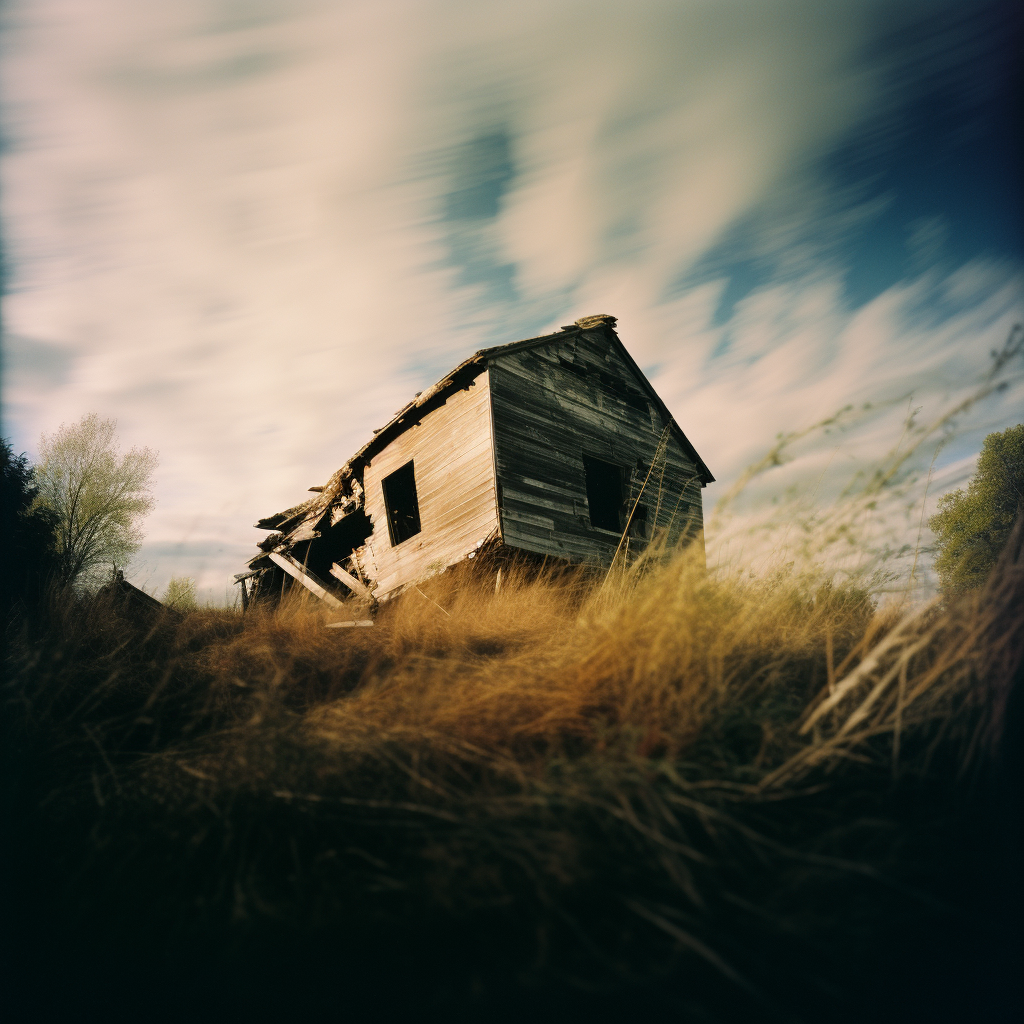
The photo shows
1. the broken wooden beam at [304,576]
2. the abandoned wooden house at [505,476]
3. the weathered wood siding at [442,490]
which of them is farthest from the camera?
the broken wooden beam at [304,576]

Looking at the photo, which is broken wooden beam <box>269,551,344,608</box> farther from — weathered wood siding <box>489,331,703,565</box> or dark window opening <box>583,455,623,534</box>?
dark window opening <box>583,455,623,534</box>

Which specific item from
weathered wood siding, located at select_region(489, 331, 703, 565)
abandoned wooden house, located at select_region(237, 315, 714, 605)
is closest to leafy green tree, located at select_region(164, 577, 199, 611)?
abandoned wooden house, located at select_region(237, 315, 714, 605)

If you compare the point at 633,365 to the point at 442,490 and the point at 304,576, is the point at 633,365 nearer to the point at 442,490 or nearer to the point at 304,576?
the point at 442,490

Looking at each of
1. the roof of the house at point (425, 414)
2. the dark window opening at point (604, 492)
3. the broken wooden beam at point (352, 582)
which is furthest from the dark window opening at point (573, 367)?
the broken wooden beam at point (352, 582)

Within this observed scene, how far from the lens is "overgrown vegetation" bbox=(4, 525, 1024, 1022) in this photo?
4.32ft

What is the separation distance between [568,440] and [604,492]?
2.37m

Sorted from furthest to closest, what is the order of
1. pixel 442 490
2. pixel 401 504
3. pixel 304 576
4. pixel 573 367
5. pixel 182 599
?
pixel 401 504 → pixel 304 576 → pixel 573 367 → pixel 442 490 → pixel 182 599

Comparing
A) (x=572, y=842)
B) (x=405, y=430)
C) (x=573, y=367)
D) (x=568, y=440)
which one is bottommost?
(x=572, y=842)

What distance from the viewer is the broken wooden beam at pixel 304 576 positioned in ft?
36.1

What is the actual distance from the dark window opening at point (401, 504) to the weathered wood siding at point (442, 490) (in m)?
0.16

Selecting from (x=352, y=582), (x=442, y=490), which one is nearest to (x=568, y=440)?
(x=442, y=490)

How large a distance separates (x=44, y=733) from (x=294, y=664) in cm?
155

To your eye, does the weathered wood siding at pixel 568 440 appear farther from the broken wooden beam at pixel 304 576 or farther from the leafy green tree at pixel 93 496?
the leafy green tree at pixel 93 496

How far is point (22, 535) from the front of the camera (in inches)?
351
